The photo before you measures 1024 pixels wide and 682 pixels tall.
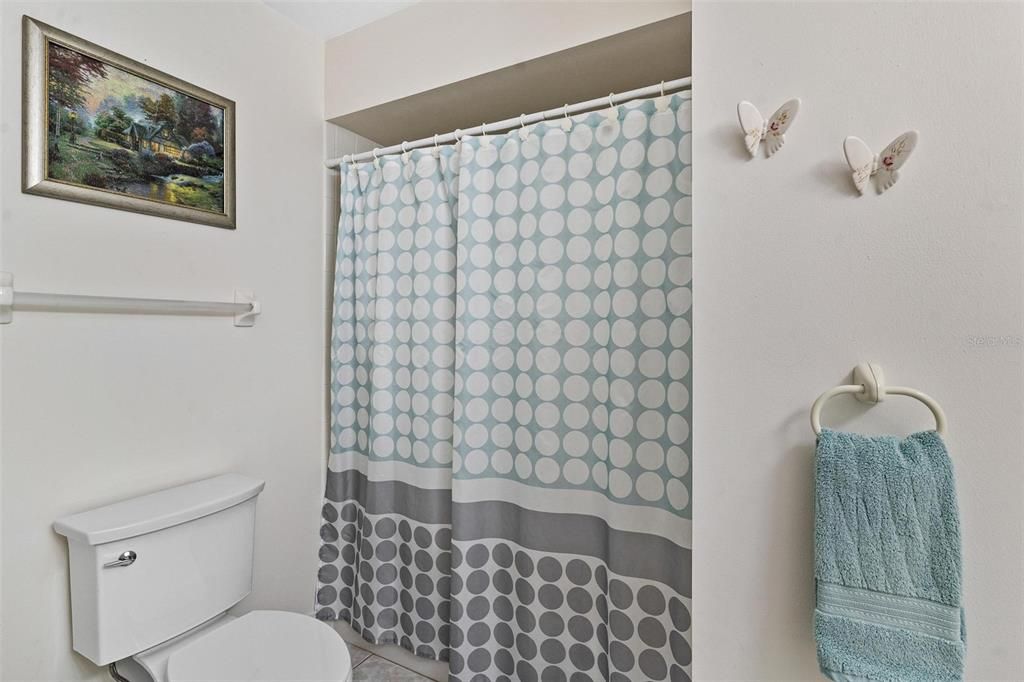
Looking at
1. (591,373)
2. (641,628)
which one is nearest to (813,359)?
(591,373)

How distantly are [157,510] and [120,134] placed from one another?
1030mm

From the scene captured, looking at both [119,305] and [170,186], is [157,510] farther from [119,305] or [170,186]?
[170,186]

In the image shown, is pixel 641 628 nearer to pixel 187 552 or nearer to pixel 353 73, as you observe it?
pixel 187 552

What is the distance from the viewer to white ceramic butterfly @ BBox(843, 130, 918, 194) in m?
0.73

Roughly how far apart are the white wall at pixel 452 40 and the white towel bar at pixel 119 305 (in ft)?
2.80

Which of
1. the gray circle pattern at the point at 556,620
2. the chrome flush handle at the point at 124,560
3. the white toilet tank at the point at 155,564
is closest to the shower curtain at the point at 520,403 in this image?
the gray circle pattern at the point at 556,620

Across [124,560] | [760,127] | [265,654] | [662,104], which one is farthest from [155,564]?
[662,104]

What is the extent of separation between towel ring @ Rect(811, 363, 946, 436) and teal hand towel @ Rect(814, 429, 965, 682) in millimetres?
32

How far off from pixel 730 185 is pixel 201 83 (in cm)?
162

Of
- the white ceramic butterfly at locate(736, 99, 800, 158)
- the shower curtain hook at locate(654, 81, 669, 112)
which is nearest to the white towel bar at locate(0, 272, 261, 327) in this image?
the shower curtain hook at locate(654, 81, 669, 112)

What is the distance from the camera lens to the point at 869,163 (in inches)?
29.5

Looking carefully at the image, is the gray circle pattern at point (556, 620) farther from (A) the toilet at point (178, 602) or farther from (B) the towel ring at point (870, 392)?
(B) the towel ring at point (870, 392)

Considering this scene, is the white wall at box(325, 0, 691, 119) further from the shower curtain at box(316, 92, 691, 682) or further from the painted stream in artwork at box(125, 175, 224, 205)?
the painted stream in artwork at box(125, 175, 224, 205)

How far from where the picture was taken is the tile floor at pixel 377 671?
177 cm
